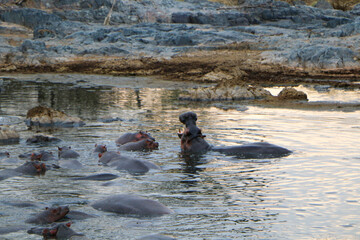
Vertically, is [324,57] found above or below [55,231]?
above

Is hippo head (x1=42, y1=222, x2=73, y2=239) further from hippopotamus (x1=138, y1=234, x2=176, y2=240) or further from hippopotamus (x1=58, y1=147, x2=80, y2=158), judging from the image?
hippopotamus (x1=58, y1=147, x2=80, y2=158)

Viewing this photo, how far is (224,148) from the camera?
37.8 ft

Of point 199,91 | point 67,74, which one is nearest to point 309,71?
point 199,91

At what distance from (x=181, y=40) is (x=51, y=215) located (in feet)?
97.0

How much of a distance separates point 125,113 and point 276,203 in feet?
33.3

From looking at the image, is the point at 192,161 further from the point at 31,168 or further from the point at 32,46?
the point at 32,46

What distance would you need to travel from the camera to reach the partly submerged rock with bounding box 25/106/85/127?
50.2 ft

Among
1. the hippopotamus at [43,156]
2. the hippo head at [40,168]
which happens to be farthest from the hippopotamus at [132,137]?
the hippo head at [40,168]

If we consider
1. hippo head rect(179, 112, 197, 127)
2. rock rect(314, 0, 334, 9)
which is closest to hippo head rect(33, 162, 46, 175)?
hippo head rect(179, 112, 197, 127)

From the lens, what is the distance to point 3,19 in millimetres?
44531

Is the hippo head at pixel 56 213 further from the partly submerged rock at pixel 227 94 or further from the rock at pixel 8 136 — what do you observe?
the partly submerged rock at pixel 227 94

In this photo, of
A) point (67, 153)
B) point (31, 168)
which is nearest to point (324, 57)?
point (67, 153)

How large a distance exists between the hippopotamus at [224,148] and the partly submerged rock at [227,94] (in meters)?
9.06

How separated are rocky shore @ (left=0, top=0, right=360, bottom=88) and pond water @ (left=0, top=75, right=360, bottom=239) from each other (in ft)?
26.1
